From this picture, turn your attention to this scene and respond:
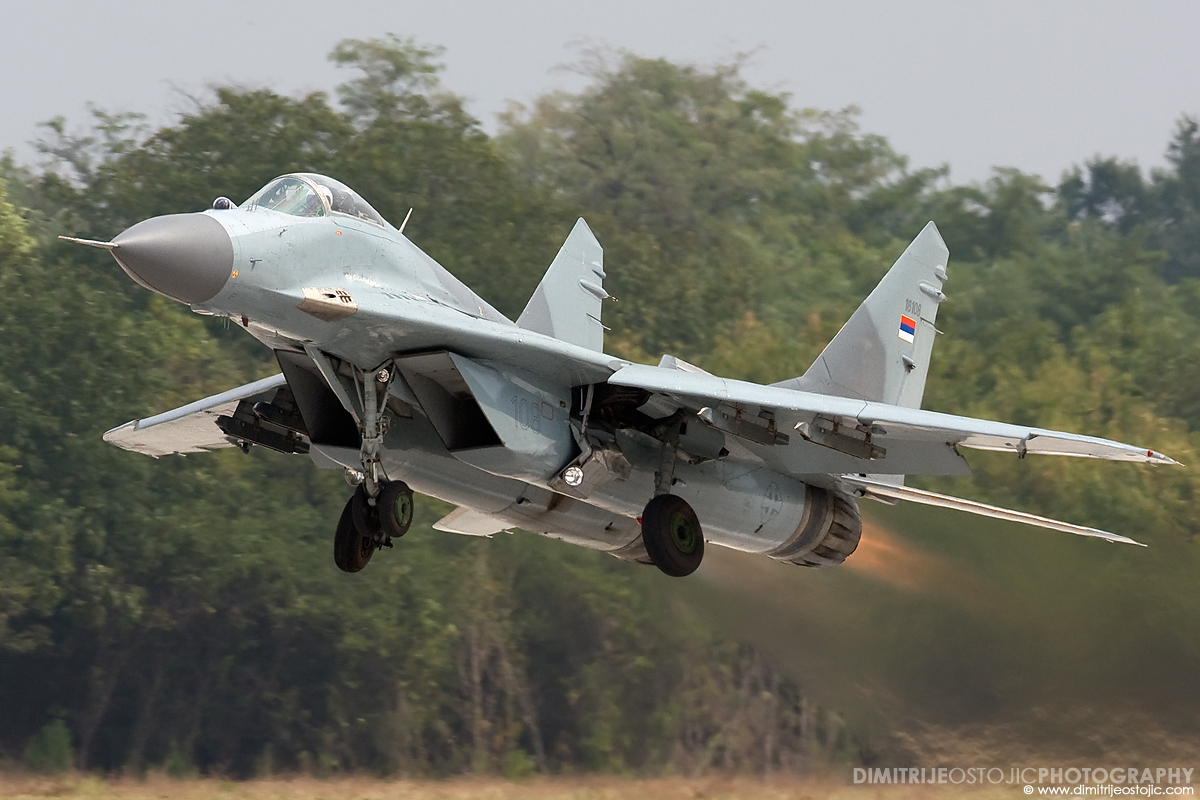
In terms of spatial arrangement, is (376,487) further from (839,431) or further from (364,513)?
(839,431)

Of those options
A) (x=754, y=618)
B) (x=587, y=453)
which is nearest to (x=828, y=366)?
(x=754, y=618)

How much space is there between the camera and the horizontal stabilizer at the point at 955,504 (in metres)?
14.3

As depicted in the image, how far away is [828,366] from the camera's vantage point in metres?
15.5

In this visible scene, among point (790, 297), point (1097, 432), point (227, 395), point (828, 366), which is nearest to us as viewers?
point (227, 395)

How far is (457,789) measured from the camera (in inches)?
733

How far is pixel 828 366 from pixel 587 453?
12.4 feet

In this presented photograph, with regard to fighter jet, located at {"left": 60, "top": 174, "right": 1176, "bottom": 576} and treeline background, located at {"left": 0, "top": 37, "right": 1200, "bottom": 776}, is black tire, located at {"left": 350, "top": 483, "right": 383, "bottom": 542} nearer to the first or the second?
fighter jet, located at {"left": 60, "top": 174, "right": 1176, "bottom": 576}

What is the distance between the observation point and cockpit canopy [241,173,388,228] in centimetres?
1178

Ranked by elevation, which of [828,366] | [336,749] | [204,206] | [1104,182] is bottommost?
[336,749]

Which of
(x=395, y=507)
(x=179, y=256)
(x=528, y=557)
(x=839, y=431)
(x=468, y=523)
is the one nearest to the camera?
(x=179, y=256)

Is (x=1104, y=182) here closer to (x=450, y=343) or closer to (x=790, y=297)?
(x=790, y=297)

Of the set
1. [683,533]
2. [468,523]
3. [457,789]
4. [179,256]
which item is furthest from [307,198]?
[457,789]

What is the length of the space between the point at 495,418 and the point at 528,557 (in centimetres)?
1272

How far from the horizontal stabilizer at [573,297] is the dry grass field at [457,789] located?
520cm
